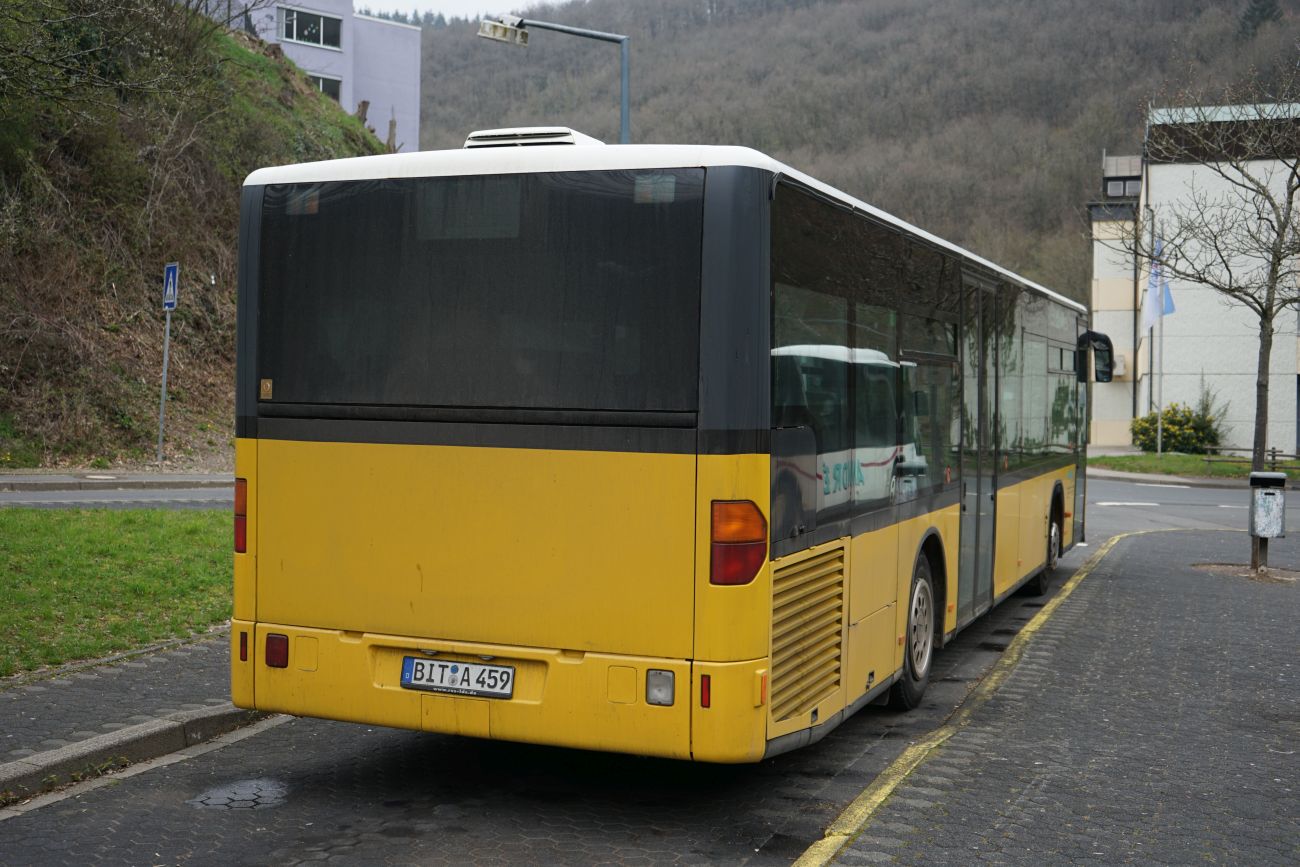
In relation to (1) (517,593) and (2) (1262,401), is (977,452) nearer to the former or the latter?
(1) (517,593)

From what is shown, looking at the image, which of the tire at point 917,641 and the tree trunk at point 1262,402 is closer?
the tire at point 917,641

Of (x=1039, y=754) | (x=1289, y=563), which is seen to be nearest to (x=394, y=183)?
(x=1039, y=754)

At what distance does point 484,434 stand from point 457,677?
3.44 ft

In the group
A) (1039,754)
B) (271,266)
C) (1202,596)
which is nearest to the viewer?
(271,266)

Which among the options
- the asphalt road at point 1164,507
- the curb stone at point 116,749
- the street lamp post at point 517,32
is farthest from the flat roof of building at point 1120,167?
Answer: the curb stone at point 116,749

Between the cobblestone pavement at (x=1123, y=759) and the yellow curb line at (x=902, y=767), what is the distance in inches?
2.5

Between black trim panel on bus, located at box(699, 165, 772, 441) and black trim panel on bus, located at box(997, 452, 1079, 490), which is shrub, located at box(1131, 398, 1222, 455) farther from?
black trim panel on bus, located at box(699, 165, 772, 441)

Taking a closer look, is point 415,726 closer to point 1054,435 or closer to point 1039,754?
point 1039,754

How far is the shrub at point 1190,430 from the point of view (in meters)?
42.0

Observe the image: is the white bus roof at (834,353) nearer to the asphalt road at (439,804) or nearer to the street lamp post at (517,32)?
the asphalt road at (439,804)

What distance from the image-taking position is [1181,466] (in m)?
36.9

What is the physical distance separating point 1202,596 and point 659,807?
29.9 feet

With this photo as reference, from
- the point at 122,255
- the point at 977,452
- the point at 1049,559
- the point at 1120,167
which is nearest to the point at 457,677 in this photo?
the point at 977,452

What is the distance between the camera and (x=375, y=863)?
16.6 feet
